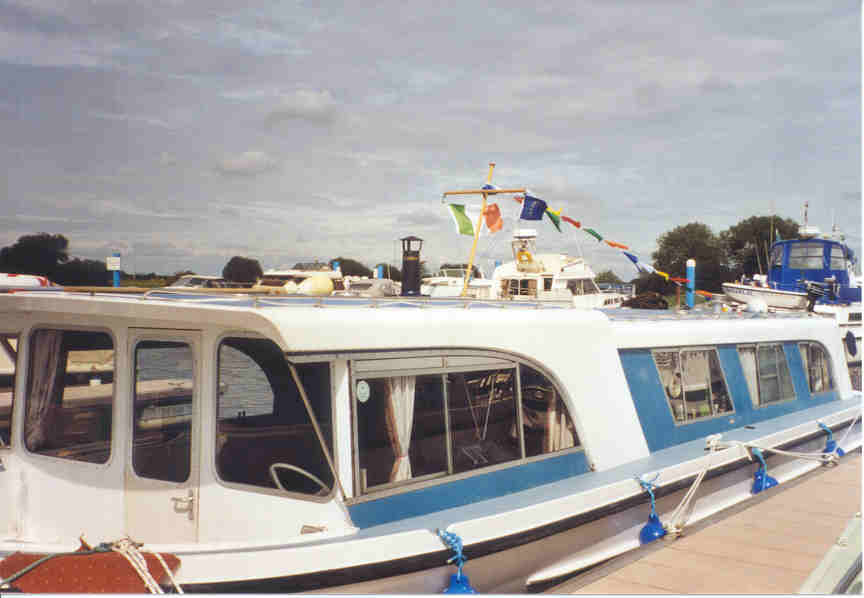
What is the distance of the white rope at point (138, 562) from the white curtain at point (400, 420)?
4.94 feet

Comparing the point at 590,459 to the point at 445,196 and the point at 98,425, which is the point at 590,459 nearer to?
the point at 98,425

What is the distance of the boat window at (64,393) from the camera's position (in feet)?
15.1

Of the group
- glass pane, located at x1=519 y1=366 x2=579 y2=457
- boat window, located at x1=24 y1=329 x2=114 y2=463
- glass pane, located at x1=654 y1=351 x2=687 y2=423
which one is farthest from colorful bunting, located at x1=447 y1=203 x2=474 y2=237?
boat window, located at x1=24 y1=329 x2=114 y2=463

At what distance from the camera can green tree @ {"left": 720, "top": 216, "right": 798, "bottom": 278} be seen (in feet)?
165

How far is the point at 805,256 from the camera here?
19969 mm

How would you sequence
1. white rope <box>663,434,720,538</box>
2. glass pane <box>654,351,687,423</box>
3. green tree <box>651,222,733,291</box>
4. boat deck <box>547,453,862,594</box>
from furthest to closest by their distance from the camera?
green tree <box>651,222,733,291</box>
glass pane <box>654,351,687,423</box>
white rope <box>663,434,720,538</box>
boat deck <box>547,453,862,594</box>

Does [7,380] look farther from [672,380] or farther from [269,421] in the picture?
[672,380]

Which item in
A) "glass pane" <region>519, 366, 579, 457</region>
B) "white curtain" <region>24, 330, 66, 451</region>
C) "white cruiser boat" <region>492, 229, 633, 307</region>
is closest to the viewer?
"white curtain" <region>24, 330, 66, 451</region>

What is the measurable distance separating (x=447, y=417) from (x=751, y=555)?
2.59 meters

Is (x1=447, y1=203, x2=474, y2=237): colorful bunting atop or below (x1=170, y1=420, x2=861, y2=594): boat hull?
atop

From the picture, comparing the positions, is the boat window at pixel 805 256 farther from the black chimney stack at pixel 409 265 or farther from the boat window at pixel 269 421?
the boat window at pixel 269 421

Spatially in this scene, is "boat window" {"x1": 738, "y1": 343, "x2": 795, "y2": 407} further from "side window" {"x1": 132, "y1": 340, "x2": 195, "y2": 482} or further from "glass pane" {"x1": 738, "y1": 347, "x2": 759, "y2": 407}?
"side window" {"x1": 132, "y1": 340, "x2": 195, "y2": 482}

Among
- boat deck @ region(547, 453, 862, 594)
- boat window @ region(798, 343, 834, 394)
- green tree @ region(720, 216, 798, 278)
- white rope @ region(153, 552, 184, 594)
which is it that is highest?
green tree @ region(720, 216, 798, 278)

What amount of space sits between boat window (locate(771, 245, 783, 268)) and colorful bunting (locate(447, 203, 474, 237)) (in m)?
15.2
